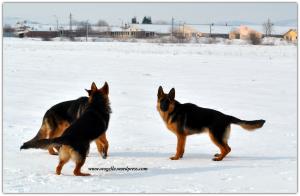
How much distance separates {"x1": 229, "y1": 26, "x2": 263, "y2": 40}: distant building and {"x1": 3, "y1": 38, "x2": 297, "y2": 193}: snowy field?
15.6m

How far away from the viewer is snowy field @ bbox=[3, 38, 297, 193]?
24.8ft

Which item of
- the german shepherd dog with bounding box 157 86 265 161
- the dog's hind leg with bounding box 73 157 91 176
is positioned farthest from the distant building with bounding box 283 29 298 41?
the dog's hind leg with bounding box 73 157 91 176

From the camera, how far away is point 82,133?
8.05 meters

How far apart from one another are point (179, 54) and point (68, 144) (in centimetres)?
2889

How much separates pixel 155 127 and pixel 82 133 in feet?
15.3

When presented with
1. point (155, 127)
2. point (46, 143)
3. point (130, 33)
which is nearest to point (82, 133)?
point (46, 143)

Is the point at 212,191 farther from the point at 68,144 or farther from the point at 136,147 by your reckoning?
the point at 136,147

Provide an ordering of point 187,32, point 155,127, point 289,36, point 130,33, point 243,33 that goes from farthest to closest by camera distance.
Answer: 1. point 130,33
2. point 187,32
3. point 243,33
4. point 289,36
5. point 155,127

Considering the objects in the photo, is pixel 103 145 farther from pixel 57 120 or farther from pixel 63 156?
pixel 63 156

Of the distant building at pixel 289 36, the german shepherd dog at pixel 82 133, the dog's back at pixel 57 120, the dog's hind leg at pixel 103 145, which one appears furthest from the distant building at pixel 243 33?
the german shepherd dog at pixel 82 133

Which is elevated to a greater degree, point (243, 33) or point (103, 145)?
point (243, 33)

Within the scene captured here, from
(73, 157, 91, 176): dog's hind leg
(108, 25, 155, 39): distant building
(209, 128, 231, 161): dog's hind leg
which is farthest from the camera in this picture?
(108, 25, 155, 39): distant building

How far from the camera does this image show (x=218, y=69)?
1061 inches

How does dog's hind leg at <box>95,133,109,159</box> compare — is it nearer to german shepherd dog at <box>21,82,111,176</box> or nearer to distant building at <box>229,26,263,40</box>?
german shepherd dog at <box>21,82,111,176</box>
